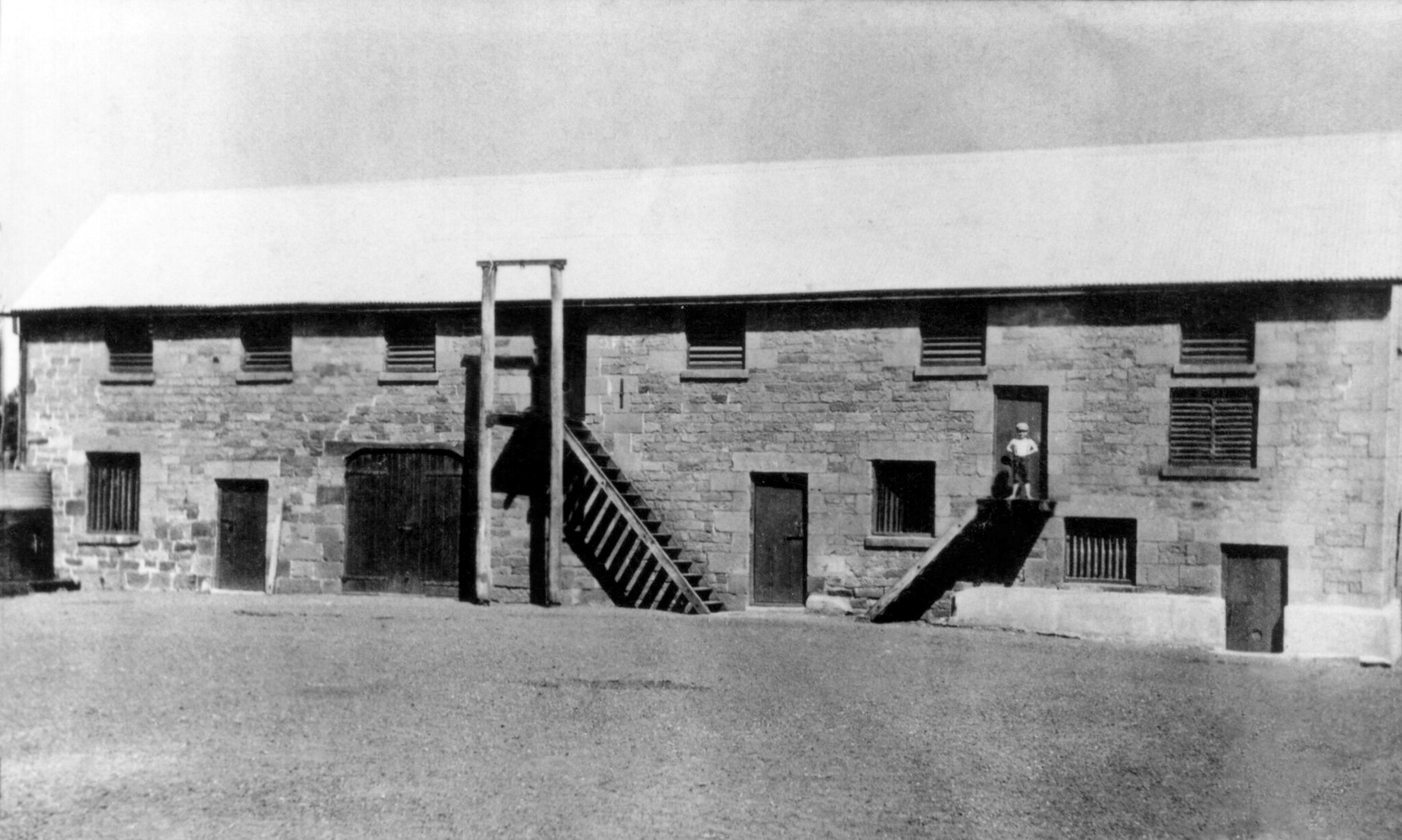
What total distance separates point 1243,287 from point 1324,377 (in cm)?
158

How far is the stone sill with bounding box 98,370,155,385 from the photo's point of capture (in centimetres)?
2177

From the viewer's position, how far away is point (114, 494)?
2197 centimetres

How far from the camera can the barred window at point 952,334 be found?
738 inches

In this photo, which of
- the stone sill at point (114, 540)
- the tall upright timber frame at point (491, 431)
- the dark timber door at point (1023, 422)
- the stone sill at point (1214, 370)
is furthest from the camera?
the stone sill at point (114, 540)

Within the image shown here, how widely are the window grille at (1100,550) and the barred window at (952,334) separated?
2726mm

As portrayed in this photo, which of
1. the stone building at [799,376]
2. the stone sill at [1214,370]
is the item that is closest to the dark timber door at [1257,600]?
the stone building at [799,376]

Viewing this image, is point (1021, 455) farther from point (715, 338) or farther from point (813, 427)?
point (715, 338)

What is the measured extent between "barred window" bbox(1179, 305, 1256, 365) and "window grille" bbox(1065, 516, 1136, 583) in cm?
243

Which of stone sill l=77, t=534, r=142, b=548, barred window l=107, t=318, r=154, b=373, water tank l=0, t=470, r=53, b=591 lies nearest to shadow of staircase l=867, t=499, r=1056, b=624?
stone sill l=77, t=534, r=142, b=548

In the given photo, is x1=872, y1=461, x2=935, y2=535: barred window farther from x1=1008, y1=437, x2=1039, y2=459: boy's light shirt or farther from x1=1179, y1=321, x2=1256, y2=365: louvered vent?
x1=1179, y1=321, x2=1256, y2=365: louvered vent

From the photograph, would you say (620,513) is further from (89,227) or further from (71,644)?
(89,227)

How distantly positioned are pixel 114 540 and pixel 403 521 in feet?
16.8

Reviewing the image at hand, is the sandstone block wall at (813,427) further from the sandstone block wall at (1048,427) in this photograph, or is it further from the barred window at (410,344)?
the barred window at (410,344)

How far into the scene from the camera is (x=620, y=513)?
19.3 meters
